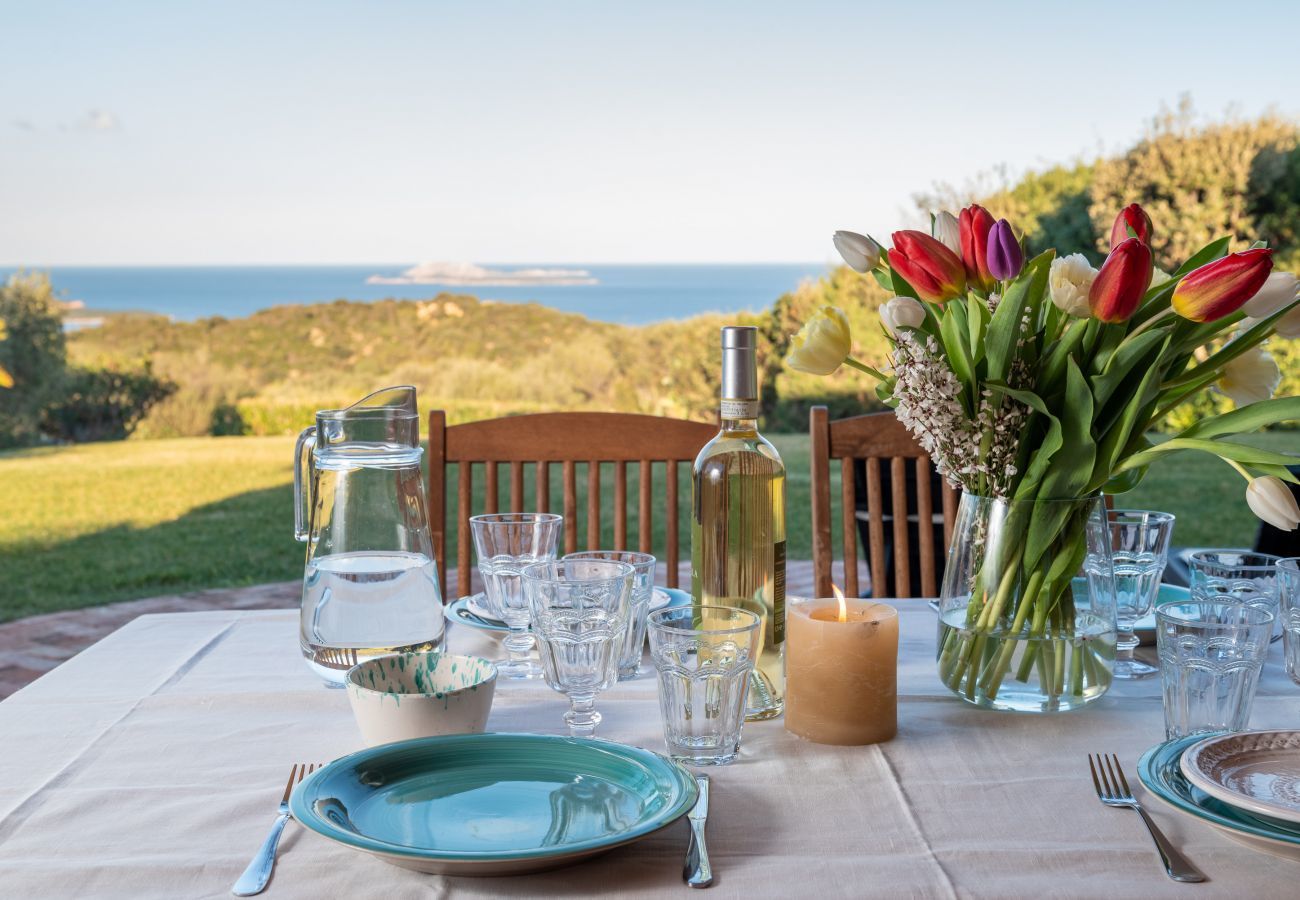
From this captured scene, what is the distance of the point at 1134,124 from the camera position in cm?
1094

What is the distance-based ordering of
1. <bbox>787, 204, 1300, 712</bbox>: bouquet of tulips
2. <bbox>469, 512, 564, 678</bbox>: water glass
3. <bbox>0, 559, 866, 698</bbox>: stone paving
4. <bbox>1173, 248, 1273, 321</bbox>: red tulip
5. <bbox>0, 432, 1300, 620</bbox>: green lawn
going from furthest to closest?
<bbox>0, 432, 1300, 620</bbox>: green lawn < <bbox>0, 559, 866, 698</bbox>: stone paving < <bbox>469, 512, 564, 678</bbox>: water glass < <bbox>787, 204, 1300, 712</bbox>: bouquet of tulips < <bbox>1173, 248, 1273, 321</bbox>: red tulip

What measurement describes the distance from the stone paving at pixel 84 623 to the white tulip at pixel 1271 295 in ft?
8.43

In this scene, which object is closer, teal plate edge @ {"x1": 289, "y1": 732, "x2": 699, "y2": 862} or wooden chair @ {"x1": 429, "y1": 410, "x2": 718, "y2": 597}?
teal plate edge @ {"x1": 289, "y1": 732, "x2": 699, "y2": 862}

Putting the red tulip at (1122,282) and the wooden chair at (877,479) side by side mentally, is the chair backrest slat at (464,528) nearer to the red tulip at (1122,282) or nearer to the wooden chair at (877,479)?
the wooden chair at (877,479)

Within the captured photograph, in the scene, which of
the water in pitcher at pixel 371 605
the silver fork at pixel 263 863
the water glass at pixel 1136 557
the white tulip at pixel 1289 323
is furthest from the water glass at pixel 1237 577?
the silver fork at pixel 263 863

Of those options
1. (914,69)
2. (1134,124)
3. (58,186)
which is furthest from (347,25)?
(1134,124)

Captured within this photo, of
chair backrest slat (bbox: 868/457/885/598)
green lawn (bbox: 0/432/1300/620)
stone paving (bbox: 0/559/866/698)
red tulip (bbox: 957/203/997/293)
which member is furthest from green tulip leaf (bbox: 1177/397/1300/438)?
green lawn (bbox: 0/432/1300/620)

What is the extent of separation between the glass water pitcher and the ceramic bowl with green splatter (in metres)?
0.09

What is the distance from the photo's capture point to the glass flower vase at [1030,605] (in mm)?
982

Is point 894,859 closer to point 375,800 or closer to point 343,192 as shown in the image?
point 375,800

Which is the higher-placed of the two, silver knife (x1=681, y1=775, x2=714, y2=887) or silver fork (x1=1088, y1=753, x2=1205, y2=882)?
silver knife (x1=681, y1=775, x2=714, y2=887)

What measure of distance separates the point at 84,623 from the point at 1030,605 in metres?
3.96

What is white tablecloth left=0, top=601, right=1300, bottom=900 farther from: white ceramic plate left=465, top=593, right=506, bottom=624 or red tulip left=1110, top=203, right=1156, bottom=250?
red tulip left=1110, top=203, right=1156, bottom=250

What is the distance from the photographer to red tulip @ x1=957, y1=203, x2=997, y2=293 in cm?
94
